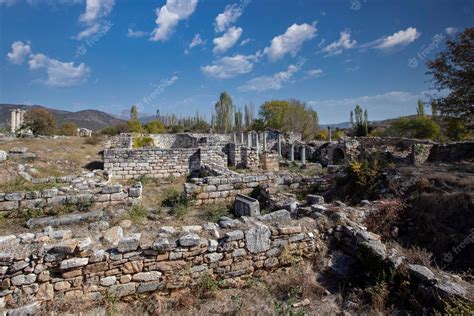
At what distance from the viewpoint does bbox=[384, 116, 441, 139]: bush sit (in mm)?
28094

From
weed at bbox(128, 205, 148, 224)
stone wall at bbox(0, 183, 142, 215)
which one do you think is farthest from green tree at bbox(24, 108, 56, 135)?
weed at bbox(128, 205, 148, 224)

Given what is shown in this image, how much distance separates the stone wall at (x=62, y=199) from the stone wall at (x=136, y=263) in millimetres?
3070

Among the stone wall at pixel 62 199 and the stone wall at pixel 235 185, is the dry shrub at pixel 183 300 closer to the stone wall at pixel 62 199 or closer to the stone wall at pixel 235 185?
the stone wall at pixel 235 185

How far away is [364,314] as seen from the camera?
315 cm

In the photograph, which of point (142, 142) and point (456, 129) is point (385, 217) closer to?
point (456, 129)

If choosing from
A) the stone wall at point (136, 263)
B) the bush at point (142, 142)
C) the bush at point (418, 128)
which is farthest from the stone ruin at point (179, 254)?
the bush at point (418, 128)

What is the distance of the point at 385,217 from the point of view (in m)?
5.41

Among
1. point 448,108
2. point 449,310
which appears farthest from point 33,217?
point 448,108

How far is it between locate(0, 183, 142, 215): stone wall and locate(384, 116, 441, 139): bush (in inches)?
1284

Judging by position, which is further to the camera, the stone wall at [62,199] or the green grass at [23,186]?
the green grass at [23,186]

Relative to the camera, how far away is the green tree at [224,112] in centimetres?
5503

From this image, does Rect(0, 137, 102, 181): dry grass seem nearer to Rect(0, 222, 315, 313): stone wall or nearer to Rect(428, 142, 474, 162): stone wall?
Rect(0, 222, 315, 313): stone wall

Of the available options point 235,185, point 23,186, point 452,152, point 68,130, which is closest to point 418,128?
point 452,152

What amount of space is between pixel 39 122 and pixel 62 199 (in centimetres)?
3567
